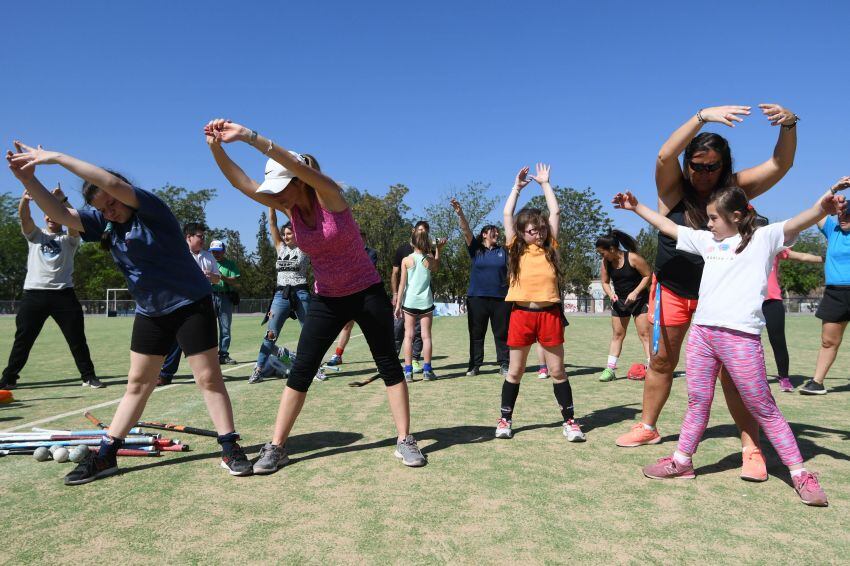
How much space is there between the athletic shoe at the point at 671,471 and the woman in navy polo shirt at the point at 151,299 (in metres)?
2.56

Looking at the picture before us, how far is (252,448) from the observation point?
428cm

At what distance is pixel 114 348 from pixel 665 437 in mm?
12481

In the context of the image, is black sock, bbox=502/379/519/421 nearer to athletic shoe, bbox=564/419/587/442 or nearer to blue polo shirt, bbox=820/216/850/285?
athletic shoe, bbox=564/419/587/442

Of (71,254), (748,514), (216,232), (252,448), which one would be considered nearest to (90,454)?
(252,448)

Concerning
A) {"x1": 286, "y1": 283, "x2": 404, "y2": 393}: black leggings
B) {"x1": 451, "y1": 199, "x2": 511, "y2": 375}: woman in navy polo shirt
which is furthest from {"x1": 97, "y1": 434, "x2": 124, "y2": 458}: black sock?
{"x1": 451, "y1": 199, "x2": 511, "y2": 375}: woman in navy polo shirt

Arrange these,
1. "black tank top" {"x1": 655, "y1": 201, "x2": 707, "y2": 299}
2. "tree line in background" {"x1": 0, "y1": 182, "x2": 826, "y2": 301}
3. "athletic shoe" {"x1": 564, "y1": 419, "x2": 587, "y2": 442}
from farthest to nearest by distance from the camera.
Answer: "tree line in background" {"x1": 0, "y1": 182, "x2": 826, "y2": 301}, "athletic shoe" {"x1": 564, "y1": 419, "x2": 587, "y2": 442}, "black tank top" {"x1": 655, "y1": 201, "x2": 707, "y2": 299}

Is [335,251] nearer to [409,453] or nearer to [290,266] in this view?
[409,453]

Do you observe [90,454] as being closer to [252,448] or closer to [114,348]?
[252,448]

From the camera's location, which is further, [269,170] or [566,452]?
[566,452]

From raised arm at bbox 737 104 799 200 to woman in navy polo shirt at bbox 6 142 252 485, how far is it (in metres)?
3.80

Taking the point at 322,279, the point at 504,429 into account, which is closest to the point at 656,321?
the point at 504,429

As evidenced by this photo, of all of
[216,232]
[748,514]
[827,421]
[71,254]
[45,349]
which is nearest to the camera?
[748,514]

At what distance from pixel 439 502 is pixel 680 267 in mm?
2329

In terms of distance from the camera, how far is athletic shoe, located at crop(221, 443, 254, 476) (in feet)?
11.8
